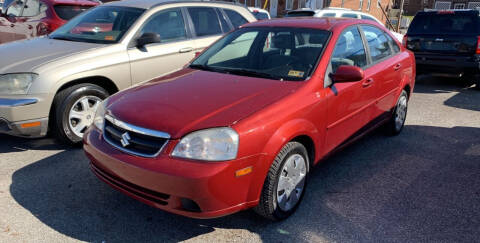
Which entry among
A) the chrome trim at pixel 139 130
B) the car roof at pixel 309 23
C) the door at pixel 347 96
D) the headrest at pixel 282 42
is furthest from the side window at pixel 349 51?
the chrome trim at pixel 139 130

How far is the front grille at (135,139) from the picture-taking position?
2.64m

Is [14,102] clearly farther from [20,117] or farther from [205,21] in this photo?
[205,21]

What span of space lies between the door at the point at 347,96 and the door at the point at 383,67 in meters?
0.17

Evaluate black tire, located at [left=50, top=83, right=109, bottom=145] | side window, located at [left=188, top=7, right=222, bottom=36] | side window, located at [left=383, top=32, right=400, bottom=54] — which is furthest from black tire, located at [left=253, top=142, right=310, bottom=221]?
side window, located at [left=188, top=7, right=222, bottom=36]

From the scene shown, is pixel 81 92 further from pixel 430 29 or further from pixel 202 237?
pixel 430 29

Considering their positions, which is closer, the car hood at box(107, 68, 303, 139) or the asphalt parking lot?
the car hood at box(107, 68, 303, 139)

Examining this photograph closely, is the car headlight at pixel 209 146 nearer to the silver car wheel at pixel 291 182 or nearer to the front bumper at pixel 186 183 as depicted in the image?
the front bumper at pixel 186 183

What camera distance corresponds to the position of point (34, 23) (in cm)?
754

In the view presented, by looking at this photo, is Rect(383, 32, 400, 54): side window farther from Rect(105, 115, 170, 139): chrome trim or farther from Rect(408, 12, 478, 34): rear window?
Rect(408, 12, 478, 34): rear window

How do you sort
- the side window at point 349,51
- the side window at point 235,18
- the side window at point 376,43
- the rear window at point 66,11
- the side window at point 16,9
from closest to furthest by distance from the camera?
the side window at point 349,51
the side window at point 376,43
the side window at point 235,18
the rear window at point 66,11
the side window at point 16,9

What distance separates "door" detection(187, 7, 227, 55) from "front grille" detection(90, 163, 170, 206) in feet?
9.83

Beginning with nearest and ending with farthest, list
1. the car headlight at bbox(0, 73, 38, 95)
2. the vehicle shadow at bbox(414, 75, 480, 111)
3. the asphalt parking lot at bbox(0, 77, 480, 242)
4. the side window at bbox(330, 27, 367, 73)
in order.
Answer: the asphalt parking lot at bbox(0, 77, 480, 242) → the side window at bbox(330, 27, 367, 73) → the car headlight at bbox(0, 73, 38, 95) → the vehicle shadow at bbox(414, 75, 480, 111)

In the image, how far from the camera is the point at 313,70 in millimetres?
3381

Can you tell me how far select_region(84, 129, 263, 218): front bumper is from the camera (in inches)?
98.1
